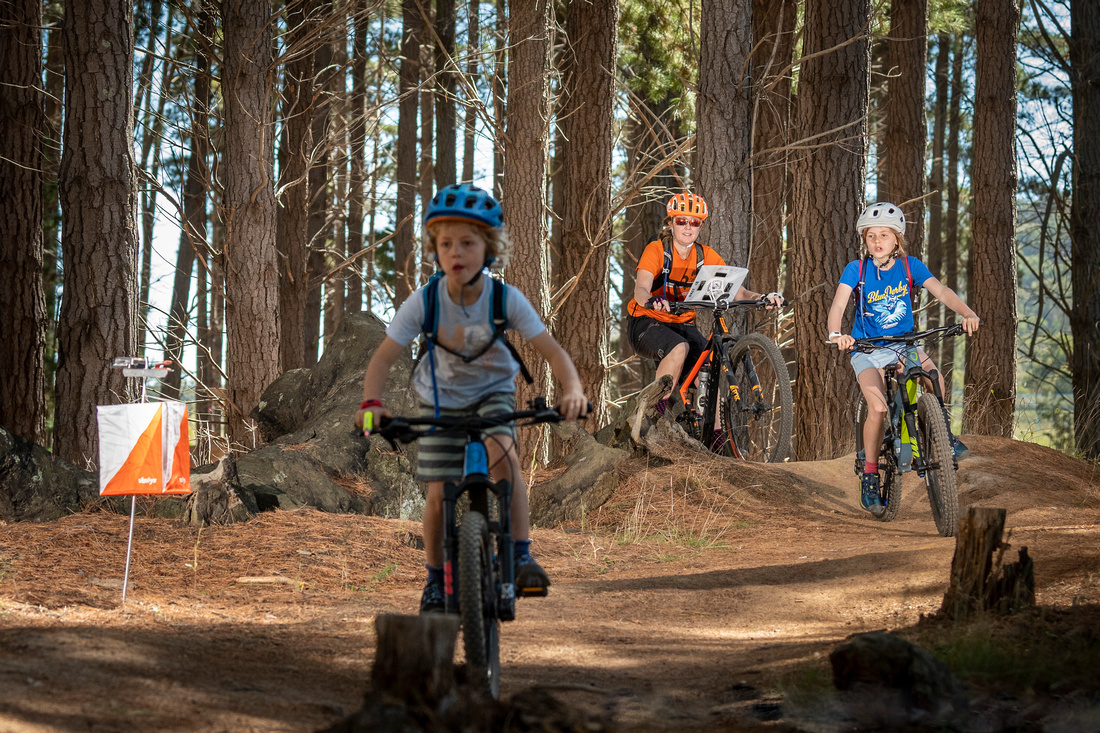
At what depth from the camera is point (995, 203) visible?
15.6 metres

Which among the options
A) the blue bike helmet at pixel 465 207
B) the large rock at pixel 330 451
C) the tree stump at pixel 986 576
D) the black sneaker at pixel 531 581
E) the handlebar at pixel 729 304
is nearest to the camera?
the black sneaker at pixel 531 581

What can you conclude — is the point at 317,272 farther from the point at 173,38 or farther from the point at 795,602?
the point at 795,602

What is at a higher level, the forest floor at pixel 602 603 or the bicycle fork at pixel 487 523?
the bicycle fork at pixel 487 523

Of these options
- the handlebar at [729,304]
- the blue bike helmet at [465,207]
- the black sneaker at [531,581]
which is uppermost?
the handlebar at [729,304]

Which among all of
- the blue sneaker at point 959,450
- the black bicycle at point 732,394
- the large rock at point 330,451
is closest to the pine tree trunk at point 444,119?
the large rock at point 330,451

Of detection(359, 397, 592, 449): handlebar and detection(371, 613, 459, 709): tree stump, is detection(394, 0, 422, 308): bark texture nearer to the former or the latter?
detection(359, 397, 592, 449): handlebar

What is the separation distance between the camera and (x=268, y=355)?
12.4m

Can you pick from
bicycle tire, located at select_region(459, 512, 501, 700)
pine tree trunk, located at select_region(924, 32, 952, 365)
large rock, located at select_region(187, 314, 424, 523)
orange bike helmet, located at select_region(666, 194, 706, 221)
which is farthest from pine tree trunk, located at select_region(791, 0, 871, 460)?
pine tree trunk, located at select_region(924, 32, 952, 365)

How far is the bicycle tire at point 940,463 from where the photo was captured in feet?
22.8

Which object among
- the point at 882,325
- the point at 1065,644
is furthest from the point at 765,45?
the point at 1065,644

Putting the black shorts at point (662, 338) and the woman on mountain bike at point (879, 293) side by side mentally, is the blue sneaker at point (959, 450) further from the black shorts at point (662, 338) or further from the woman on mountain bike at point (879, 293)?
the black shorts at point (662, 338)

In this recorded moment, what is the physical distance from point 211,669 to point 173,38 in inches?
838

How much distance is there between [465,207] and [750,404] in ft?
17.7

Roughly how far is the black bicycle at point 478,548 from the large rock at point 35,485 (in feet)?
15.7
